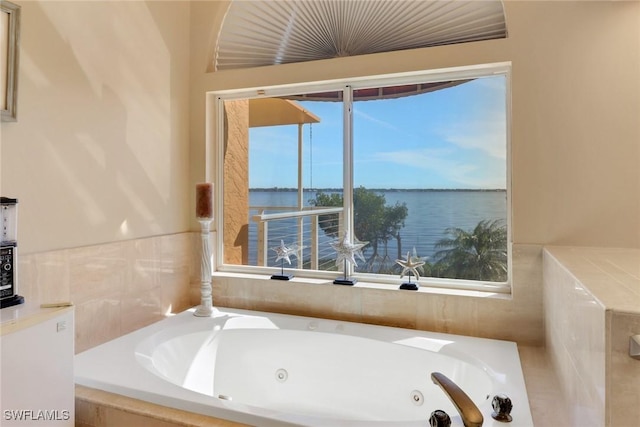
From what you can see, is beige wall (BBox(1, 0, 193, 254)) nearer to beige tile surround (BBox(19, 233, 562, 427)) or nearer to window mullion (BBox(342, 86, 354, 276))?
beige tile surround (BBox(19, 233, 562, 427))

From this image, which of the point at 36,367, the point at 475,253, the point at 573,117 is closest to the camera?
the point at 36,367

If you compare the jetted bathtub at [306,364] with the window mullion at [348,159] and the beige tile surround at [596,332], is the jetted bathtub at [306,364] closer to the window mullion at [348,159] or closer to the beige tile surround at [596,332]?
the beige tile surround at [596,332]

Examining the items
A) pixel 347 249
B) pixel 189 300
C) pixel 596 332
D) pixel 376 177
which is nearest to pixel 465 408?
pixel 596 332

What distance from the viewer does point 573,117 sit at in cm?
200

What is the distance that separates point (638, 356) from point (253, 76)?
2434mm

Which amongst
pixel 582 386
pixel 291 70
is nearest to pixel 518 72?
pixel 291 70

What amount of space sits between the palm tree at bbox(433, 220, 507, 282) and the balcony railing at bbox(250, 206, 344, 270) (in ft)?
2.21

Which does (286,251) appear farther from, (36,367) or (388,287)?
(36,367)

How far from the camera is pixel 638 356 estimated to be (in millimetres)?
888

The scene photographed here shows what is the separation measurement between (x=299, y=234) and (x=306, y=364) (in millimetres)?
868

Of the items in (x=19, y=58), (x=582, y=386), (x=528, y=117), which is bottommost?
(x=582, y=386)

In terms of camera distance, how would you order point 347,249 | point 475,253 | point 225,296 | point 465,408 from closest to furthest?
1. point 465,408
2. point 475,253
3. point 347,249
4. point 225,296

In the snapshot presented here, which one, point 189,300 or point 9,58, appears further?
point 189,300

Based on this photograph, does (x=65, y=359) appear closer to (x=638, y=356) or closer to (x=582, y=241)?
(x=638, y=356)
